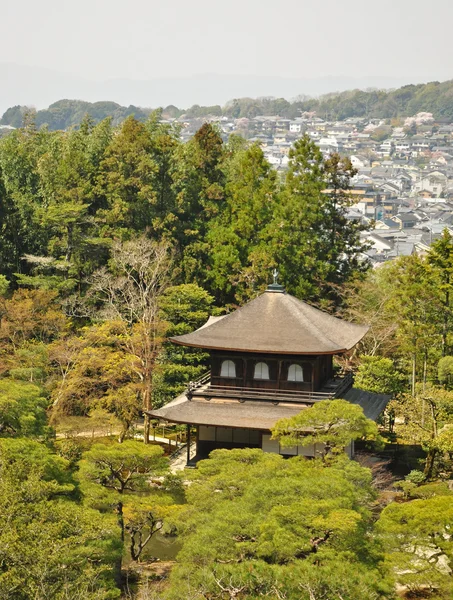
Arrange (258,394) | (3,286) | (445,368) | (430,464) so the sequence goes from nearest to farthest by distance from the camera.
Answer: (430,464) → (258,394) → (445,368) → (3,286)

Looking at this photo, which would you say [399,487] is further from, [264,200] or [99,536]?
[264,200]

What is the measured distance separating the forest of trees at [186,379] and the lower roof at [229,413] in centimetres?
178

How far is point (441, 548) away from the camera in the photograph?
727 inches

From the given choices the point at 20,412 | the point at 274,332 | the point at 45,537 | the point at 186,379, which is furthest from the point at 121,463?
the point at 186,379

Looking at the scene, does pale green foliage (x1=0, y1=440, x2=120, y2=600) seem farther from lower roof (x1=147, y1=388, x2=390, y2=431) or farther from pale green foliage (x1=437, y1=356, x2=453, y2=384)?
pale green foliage (x1=437, y1=356, x2=453, y2=384)

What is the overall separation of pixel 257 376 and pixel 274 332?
1.33 m

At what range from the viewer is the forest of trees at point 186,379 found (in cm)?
1753

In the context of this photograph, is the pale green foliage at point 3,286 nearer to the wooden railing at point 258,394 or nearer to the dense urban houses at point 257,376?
the dense urban houses at point 257,376

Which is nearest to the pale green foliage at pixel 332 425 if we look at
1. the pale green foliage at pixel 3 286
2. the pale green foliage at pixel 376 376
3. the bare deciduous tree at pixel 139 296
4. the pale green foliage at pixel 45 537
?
the pale green foliage at pixel 45 537

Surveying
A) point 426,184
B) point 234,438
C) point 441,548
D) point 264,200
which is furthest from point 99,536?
point 426,184

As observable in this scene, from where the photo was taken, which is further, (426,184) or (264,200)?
(426,184)

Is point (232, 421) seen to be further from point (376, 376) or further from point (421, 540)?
point (421, 540)

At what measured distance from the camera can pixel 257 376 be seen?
28375 millimetres

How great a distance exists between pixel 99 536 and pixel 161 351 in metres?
15.1
